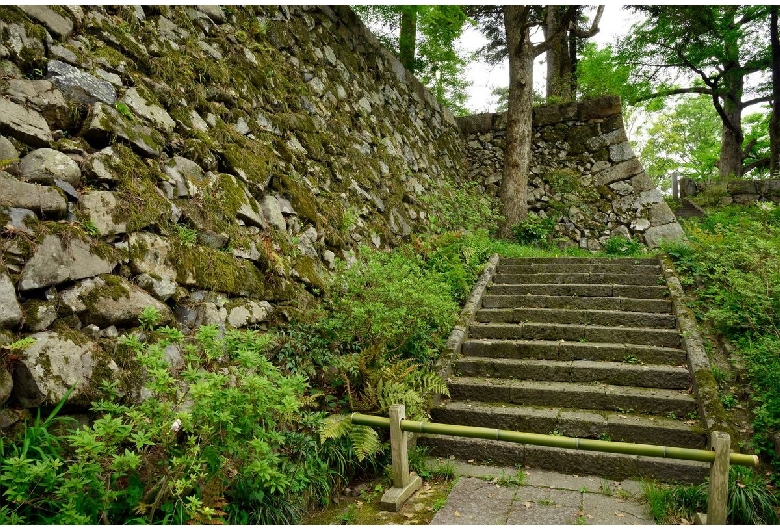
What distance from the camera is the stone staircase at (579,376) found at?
4.30 metres

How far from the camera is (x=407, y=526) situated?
3.24m

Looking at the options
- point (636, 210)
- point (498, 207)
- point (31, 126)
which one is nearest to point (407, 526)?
point (31, 126)

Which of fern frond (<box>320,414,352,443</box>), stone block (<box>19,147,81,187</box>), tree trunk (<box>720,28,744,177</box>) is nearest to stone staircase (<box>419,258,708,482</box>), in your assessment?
fern frond (<box>320,414,352,443</box>)

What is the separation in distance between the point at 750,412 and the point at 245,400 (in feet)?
14.7

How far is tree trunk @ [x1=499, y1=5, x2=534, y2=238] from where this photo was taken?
35.3 feet

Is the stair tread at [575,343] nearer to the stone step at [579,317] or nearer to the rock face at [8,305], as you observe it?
the stone step at [579,317]

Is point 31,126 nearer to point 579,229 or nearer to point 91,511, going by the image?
point 91,511

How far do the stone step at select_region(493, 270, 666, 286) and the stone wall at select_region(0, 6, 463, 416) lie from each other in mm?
2297

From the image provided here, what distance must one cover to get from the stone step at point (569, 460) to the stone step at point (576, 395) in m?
0.71

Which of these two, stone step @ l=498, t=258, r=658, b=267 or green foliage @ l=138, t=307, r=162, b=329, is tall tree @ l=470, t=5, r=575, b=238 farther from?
green foliage @ l=138, t=307, r=162, b=329

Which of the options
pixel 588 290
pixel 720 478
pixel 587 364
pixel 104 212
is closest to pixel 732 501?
pixel 720 478

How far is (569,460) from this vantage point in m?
4.22

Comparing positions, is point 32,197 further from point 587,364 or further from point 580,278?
point 580,278

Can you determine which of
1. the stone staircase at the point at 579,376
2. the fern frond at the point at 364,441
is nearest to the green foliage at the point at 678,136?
the stone staircase at the point at 579,376
